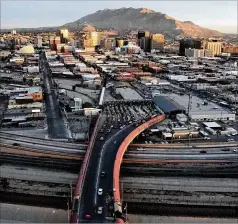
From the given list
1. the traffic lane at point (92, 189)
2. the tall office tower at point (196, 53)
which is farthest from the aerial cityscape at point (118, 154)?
the tall office tower at point (196, 53)

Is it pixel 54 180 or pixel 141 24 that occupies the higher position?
pixel 141 24

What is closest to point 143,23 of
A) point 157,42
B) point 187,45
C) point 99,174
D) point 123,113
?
point 157,42

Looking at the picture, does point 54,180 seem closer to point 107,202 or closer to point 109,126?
point 107,202

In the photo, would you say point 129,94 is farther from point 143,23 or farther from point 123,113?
point 143,23

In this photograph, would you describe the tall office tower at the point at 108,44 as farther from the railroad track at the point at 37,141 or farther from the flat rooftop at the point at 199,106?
the railroad track at the point at 37,141

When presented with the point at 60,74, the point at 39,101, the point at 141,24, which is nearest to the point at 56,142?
the point at 39,101
